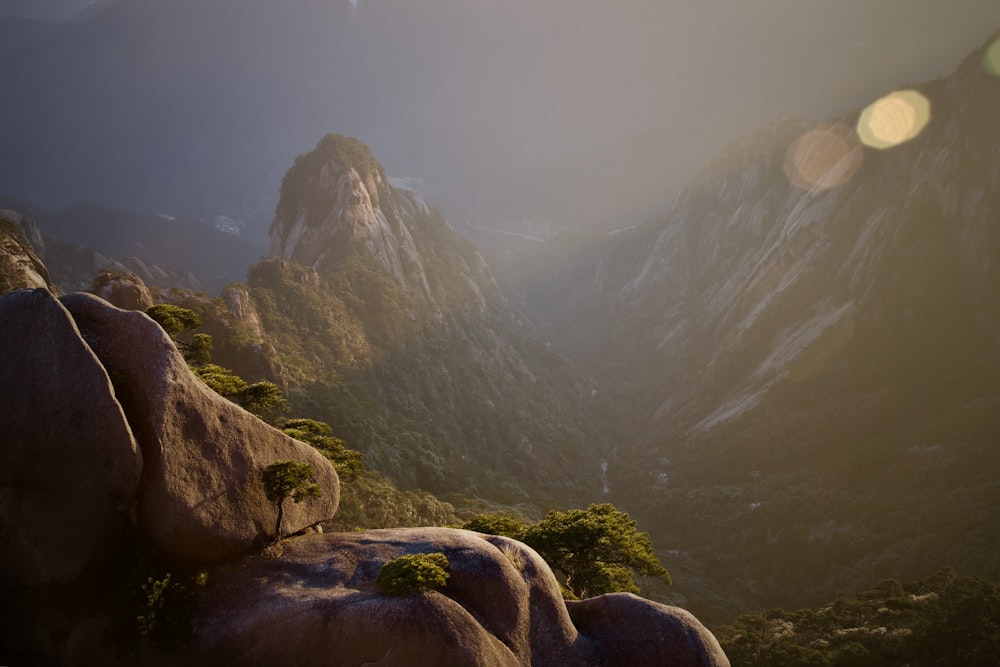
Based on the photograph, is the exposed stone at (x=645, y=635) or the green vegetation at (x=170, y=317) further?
the green vegetation at (x=170, y=317)

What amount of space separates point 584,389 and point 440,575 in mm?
86048

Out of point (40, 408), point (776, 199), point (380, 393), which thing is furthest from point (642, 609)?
point (776, 199)

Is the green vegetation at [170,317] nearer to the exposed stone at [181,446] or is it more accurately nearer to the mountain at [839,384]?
the exposed stone at [181,446]

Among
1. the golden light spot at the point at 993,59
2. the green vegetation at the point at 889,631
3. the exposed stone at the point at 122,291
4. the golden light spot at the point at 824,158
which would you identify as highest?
the golden light spot at the point at 993,59

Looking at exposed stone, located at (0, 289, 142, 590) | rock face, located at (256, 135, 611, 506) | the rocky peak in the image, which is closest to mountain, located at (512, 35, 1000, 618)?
rock face, located at (256, 135, 611, 506)

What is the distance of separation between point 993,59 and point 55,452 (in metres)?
112

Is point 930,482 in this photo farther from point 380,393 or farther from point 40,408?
point 40,408

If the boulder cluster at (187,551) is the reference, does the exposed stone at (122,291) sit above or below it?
above

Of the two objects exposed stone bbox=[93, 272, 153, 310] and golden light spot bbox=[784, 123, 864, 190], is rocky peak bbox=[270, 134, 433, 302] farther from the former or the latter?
golden light spot bbox=[784, 123, 864, 190]

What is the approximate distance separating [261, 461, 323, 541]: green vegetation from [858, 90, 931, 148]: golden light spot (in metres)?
104

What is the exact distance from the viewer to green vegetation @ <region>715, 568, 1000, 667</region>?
87.1 feet

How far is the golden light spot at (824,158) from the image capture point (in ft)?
287

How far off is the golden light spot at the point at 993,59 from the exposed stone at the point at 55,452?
357ft

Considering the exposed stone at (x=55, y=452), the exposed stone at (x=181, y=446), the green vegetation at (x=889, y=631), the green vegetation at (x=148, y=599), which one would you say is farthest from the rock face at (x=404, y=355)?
the exposed stone at (x=55, y=452)
